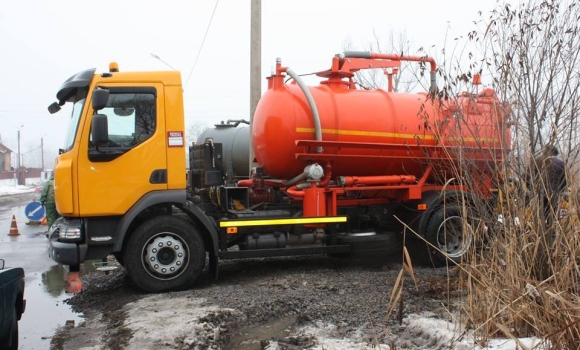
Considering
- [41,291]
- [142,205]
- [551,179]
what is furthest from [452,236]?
[41,291]

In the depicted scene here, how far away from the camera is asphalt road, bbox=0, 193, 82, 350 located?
591cm

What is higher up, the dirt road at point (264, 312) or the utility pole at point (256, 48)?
the utility pole at point (256, 48)

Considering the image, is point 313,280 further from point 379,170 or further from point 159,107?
point 159,107

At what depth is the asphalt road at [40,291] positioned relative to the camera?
233 inches

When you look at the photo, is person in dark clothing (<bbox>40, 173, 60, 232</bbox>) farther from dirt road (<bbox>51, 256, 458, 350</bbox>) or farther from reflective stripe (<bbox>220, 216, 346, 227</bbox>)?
reflective stripe (<bbox>220, 216, 346, 227</bbox>)

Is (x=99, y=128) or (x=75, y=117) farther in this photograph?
(x=75, y=117)

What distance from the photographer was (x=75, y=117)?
6973mm

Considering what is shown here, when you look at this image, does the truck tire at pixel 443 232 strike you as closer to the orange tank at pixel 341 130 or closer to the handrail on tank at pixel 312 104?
the orange tank at pixel 341 130

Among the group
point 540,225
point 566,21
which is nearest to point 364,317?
point 540,225

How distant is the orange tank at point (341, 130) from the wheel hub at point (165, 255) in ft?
6.14

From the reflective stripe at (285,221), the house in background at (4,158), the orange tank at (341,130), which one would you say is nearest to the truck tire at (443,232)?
the orange tank at (341,130)

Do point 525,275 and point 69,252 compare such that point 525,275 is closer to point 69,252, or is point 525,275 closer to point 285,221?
point 285,221

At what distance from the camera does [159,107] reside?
6.93 metres

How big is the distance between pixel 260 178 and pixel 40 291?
365 centimetres
